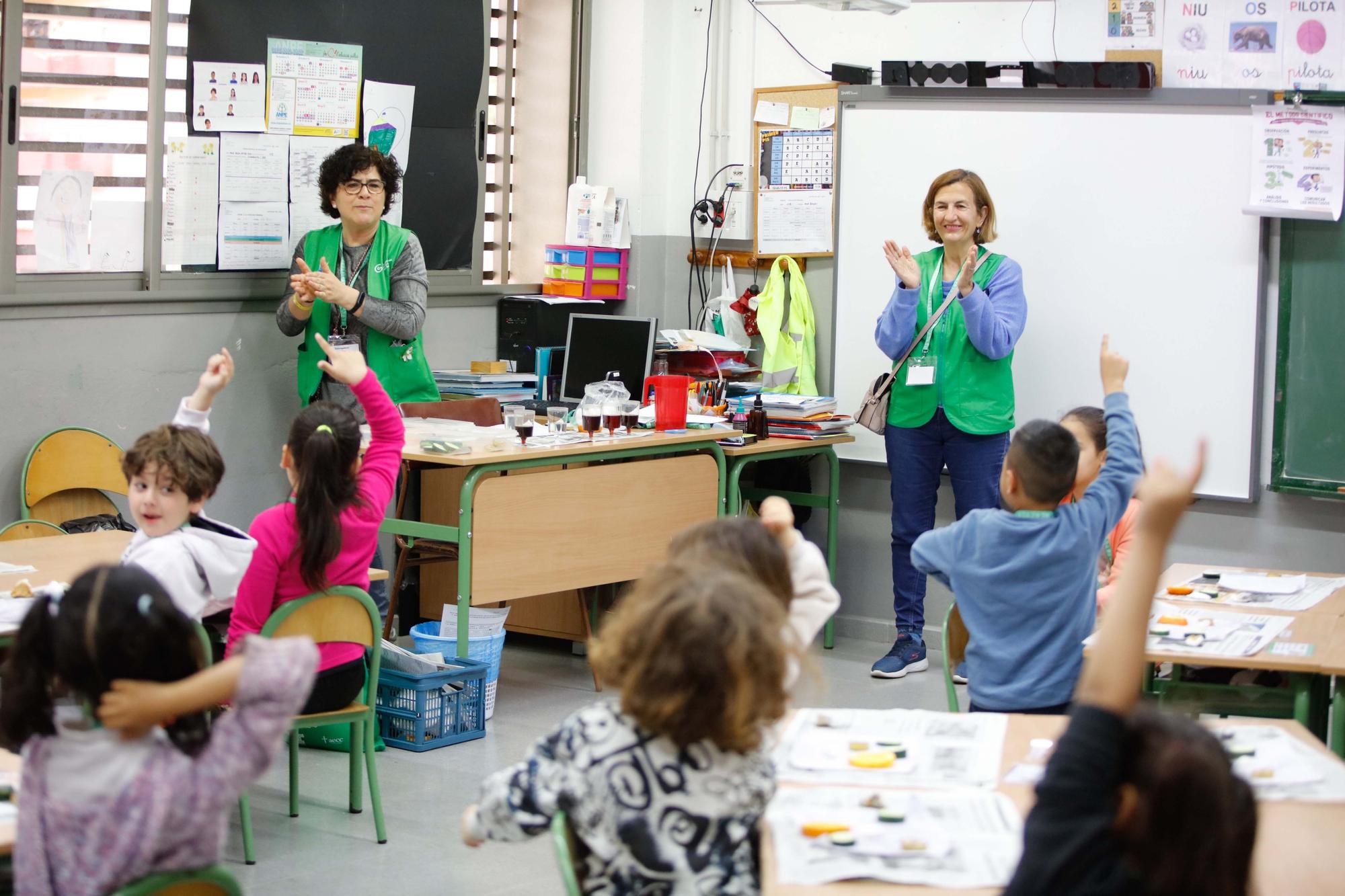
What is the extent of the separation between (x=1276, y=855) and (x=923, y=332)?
3450 mm

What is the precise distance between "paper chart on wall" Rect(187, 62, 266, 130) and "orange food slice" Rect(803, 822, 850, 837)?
384cm

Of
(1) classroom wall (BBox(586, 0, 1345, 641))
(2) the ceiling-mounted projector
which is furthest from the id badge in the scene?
(2) the ceiling-mounted projector

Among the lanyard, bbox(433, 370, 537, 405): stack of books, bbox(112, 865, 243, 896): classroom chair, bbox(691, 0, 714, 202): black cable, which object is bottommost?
bbox(112, 865, 243, 896): classroom chair

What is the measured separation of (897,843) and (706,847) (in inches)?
9.6

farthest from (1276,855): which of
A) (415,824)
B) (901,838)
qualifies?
(415,824)

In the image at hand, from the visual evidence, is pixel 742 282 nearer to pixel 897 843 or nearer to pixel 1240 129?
pixel 1240 129

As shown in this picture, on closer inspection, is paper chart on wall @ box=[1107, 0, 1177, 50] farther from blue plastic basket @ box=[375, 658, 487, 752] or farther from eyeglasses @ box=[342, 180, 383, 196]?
blue plastic basket @ box=[375, 658, 487, 752]

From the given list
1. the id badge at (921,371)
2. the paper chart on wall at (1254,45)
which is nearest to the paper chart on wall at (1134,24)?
the paper chart on wall at (1254,45)

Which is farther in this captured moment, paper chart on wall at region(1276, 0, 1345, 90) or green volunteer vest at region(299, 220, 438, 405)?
green volunteer vest at region(299, 220, 438, 405)

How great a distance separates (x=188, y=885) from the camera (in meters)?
1.76

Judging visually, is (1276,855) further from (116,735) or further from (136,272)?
(136,272)

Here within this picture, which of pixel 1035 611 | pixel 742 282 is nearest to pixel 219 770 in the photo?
pixel 1035 611

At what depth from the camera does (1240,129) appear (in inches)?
199

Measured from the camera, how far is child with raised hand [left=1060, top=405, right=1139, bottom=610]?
3.57 metres
